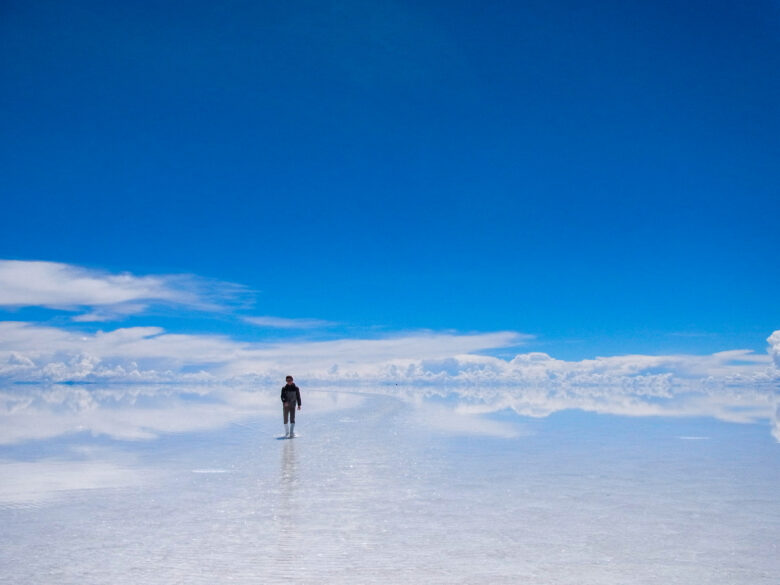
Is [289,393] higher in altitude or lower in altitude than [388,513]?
higher

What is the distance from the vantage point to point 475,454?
778 inches

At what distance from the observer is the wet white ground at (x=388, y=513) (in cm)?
795

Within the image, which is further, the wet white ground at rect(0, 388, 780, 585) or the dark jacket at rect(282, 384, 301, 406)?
the dark jacket at rect(282, 384, 301, 406)

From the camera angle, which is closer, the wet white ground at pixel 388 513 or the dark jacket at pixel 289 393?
the wet white ground at pixel 388 513

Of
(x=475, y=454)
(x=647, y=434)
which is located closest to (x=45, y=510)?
(x=475, y=454)

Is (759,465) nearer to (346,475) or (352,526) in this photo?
(346,475)

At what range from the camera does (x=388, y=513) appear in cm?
1107

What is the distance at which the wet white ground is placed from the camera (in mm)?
7953

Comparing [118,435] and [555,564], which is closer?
[555,564]

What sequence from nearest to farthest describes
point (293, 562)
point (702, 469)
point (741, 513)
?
point (293, 562) → point (741, 513) → point (702, 469)

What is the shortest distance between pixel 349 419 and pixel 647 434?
1629 centimetres

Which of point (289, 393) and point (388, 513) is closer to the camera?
point (388, 513)

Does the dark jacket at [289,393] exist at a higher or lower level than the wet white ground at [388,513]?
higher

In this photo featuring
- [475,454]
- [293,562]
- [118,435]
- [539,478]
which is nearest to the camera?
[293,562]
